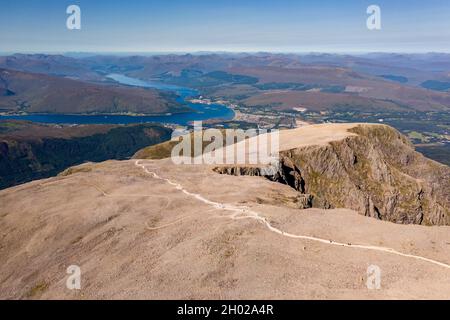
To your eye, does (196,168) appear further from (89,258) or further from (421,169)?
(421,169)

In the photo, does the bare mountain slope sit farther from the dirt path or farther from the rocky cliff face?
the rocky cliff face

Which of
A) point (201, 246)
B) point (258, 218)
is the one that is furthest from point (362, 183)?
point (201, 246)

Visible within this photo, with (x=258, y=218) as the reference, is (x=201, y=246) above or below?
below

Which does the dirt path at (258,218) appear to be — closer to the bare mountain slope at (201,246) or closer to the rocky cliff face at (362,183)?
the bare mountain slope at (201,246)

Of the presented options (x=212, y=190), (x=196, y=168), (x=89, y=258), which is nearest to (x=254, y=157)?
(x=196, y=168)

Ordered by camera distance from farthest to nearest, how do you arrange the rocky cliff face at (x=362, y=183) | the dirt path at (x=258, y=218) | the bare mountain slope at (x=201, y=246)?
the rocky cliff face at (x=362, y=183) → the dirt path at (x=258, y=218) → the bare mountain slope at (x=201, y=246)

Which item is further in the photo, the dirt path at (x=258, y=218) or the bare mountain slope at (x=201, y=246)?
the dirt path at (x=258, y=218)

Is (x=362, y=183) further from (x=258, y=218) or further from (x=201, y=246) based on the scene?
(x=201, y=246)

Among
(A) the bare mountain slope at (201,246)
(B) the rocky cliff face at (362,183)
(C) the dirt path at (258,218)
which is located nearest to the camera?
(A) the bare mountain slope at (201,246)

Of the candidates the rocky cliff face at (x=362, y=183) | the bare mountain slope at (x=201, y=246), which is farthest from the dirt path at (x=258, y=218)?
the rocky cliff face at (x=362, y=183)
